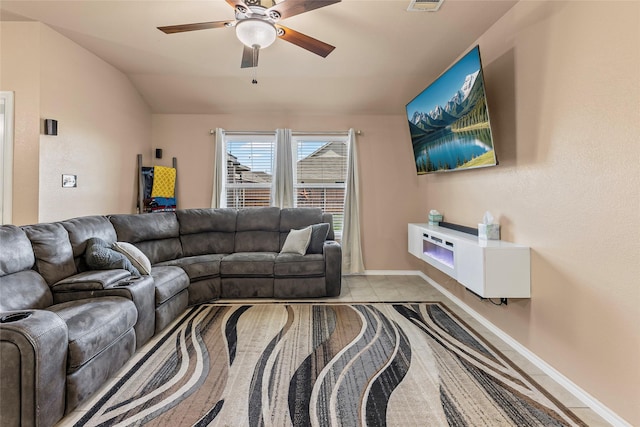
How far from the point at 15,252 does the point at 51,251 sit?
0.81 ft

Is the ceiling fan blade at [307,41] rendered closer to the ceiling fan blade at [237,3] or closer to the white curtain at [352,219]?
the ceiling fan blade at [237,3]

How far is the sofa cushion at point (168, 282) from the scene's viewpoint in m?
2.60

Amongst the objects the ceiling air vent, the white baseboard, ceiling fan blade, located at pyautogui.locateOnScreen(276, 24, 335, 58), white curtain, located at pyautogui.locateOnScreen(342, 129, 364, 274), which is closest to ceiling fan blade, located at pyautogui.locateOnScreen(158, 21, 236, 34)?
ceiling fan blade, located at pyautogui.locateOnScreen(276, 24, 335, 58)

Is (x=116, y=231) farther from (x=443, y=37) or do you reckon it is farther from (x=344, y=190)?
(x=443, y=37)

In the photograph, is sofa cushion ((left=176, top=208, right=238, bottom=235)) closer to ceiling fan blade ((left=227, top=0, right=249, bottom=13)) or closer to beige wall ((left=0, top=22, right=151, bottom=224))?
beige wall ((left=0, top=22, right=151, bottom=224))

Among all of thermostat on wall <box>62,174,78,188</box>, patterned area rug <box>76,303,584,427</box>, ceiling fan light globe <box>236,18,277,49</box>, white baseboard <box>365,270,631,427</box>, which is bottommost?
patterned area rug <box>76,303,584,427</box>

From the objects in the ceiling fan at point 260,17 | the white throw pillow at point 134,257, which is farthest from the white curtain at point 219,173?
the ceiling fan at point 260,17

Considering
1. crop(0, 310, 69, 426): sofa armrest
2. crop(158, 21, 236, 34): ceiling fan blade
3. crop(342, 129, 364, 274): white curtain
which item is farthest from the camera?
crop(342, 129, 364, 274): white curtain

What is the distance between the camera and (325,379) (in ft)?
6.34

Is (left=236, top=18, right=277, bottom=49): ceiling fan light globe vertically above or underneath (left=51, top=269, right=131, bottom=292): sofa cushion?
above

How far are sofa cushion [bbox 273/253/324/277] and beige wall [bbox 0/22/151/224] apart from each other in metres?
2.19

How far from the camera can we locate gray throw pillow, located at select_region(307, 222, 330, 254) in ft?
12.4

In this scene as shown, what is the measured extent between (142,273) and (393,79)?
3.59 m

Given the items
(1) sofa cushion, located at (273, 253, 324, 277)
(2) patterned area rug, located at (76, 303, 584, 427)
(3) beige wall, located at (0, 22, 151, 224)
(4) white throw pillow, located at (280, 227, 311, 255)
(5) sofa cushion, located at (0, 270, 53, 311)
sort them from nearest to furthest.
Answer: (2) patterned area rug, located at (76, 303, 584, 427) → (5) sofa cushion, located at (0, 270, 53, 311) → (3) beige wall, located at (0, 22, 151, 224) → (1) sofa cushion, located at (273, 253, 324, 277) → (4) white throw pillow, located at (280, 227, 311, 255)
